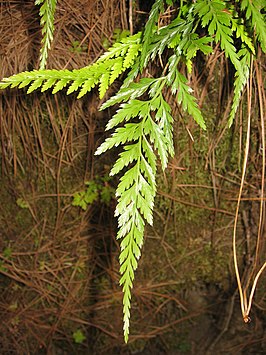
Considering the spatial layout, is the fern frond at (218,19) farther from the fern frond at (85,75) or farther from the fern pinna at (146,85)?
the fern frond at (85,75)

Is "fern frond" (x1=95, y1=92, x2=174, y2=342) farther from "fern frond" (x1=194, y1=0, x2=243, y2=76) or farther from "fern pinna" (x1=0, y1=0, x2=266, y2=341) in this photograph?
"fern frond" (x1=194, y1=0, x2=243, y2=76)

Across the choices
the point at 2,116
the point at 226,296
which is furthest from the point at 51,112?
the point at 226,296

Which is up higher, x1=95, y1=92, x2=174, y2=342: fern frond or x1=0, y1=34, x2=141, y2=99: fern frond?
x1=0, y1=34, x2=141, y2=99: fern frond

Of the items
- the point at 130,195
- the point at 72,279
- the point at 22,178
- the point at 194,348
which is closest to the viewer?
the point at 130,195

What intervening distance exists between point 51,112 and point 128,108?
2.86 ft

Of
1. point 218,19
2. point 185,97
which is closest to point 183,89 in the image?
point 185,97

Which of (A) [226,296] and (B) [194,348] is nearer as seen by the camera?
(A) [226,296]

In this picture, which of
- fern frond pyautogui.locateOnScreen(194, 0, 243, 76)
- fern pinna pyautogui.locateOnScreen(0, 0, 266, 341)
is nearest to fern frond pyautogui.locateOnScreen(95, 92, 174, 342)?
fern pinna pyautogui.locateOnScreen(0, 0, 266, 341)

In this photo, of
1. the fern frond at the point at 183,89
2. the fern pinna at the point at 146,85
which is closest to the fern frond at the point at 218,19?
the fern pinna at the point at 146,85

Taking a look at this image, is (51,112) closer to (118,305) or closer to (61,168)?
(61,168)

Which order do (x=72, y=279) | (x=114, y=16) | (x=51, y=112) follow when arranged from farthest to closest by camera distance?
(x=72, y=279) → (x=51, y=112) → (x=114, y=16)

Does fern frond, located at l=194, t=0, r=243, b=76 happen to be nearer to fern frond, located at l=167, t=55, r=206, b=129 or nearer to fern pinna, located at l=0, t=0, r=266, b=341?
fern pinna, located at l=0, t=0, r=266, b=341

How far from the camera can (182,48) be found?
0.92m

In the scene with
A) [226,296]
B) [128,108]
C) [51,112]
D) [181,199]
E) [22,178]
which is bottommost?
[226,296]
